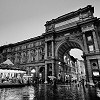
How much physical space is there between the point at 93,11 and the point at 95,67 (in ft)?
54.3

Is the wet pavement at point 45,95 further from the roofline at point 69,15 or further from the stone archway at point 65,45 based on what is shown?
the roofline at point 69,15

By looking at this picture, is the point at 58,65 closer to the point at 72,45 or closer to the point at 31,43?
the point at 72,45

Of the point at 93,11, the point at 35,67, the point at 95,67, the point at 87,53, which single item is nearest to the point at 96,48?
the point at 87,53

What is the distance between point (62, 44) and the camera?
1257 inches

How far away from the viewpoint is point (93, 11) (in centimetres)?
2894

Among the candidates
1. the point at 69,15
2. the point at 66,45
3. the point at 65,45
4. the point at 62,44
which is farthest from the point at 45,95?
the point at 69,15

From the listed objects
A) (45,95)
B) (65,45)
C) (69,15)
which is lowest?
(45,95)

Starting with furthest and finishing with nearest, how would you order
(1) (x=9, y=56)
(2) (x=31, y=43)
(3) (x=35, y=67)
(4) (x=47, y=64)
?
(1) (x=9, y=56) < (2) (x=31, y=43) < (3) (x=35, y=67) < (4) (x=47, y=64)

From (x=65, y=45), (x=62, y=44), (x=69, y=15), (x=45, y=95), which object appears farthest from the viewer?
(x=65, y=45)

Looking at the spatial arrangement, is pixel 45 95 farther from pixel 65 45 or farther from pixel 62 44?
pixel 65 45

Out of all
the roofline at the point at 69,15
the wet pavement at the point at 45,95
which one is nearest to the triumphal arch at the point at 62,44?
the roofline at the point at 69,15

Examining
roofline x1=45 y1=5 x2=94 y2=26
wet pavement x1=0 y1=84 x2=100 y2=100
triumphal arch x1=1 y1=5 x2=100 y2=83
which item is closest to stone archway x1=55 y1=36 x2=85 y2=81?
triumphal arch x1=1 y1=5 x2=100 y2=83

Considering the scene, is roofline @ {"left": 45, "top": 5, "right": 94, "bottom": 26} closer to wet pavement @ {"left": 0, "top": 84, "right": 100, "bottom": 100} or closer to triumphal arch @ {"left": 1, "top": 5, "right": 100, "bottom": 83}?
triumphal arch @ {"left": 1, "top": 5, "right": 100, "bottom": 83}

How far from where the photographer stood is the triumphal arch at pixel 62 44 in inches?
995
